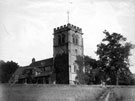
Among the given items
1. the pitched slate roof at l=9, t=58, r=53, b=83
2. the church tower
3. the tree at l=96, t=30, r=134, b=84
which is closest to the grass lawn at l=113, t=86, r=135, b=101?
the tree at l=96, t=30, r=134, b=84

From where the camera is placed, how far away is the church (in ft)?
143

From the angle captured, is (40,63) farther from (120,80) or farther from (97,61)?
(120,80)

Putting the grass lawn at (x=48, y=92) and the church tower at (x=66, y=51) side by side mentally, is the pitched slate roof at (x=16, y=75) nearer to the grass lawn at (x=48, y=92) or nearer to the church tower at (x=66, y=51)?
the church tower at (x=66, y=51)

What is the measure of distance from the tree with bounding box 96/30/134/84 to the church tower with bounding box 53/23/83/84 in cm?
593

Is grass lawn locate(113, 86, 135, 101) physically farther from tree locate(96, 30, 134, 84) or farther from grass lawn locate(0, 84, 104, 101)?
tree locate(96, 30, 134, 84)

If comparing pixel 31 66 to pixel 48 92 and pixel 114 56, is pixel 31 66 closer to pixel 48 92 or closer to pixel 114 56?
pixel 114 56

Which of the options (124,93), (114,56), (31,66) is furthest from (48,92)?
(31,66)

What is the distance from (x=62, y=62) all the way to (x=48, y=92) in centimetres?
2365

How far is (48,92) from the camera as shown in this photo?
21.1 metres

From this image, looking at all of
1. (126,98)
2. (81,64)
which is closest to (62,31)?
(81,64)

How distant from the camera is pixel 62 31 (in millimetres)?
47188

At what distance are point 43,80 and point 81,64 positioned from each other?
28.7 feet

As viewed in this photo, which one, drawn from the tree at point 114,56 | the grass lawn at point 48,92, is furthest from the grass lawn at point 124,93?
the tree at point 114,56

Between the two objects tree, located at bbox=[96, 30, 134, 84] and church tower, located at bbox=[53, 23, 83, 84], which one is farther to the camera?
church tower, located at bbox=[53, 23, 83, 84]
